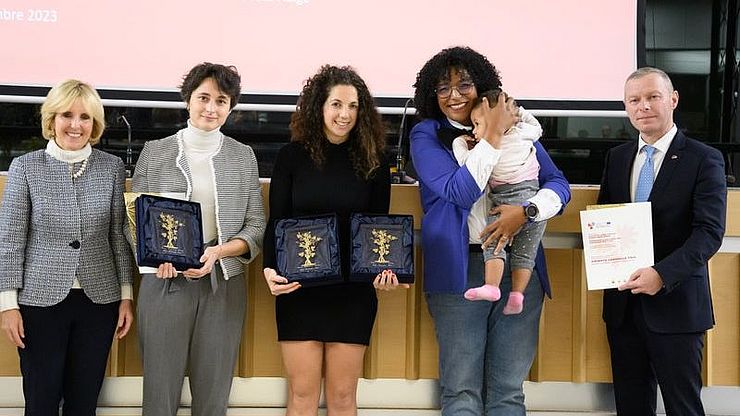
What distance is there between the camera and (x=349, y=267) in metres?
2.56

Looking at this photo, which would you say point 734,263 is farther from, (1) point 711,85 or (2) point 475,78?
(1) point 711,85

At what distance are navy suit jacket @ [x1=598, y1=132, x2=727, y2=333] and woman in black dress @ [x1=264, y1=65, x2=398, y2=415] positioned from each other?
37.0 inches

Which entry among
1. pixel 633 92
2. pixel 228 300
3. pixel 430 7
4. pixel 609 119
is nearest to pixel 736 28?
pixel 609 119

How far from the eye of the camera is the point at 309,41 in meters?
3.84

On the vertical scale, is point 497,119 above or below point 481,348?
above

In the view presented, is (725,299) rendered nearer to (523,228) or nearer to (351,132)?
(523,228)

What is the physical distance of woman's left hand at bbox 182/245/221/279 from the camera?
246 centimetres

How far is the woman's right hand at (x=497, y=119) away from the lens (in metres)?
2.43

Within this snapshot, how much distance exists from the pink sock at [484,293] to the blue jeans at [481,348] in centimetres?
12

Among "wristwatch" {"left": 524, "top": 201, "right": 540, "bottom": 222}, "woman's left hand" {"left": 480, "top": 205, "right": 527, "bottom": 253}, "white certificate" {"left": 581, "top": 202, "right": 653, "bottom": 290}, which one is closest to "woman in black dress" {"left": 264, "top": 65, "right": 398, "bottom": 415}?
"woman's left hand" {"left": 480, "top": 205, "right": 527, "bottom": 253}

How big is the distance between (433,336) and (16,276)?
157 cm

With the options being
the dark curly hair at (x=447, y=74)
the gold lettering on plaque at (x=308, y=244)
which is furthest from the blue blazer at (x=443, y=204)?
the gold lettering on plaque at (x=308, y=244)

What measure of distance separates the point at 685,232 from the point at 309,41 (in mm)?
2083

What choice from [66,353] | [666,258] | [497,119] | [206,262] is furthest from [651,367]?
[66,353]
